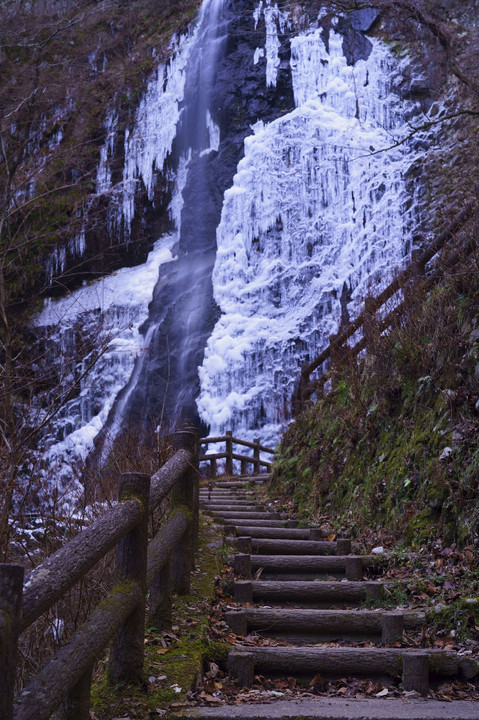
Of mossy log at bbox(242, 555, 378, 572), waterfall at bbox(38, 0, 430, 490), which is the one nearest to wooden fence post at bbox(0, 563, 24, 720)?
mossy log at bbox(242, 555, 378, 572)

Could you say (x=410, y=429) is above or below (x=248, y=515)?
above

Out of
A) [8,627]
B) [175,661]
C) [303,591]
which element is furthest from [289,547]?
[8,627]

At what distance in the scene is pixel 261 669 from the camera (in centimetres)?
367

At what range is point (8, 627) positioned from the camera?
Result: 1697mm

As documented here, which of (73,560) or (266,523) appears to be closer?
(73,560)

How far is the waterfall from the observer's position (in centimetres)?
2023

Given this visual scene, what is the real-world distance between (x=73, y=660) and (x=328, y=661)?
1.84 metres

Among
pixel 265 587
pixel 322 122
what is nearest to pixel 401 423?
pixel 265 587

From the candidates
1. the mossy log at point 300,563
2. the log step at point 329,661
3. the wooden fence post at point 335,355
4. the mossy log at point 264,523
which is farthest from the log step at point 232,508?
the log step at point 329,661

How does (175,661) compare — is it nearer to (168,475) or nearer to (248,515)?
(168,475)

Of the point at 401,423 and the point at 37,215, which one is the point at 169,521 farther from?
the point at 37,215

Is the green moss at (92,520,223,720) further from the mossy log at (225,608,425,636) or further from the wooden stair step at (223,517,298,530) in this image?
the wooden stair step at (223,517,298,530)

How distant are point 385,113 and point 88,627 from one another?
22.9m

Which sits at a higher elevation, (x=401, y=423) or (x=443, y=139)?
(x=443, y=139)
